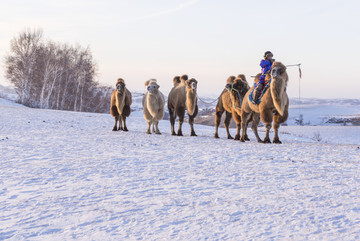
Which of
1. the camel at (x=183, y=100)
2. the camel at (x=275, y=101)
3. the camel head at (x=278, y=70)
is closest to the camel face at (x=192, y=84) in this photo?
the camel at (x=183, y=100)

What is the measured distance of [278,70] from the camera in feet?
31.0

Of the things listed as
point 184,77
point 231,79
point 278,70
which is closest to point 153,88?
point 184,77

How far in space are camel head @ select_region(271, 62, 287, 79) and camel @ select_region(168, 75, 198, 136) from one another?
2.94 meters

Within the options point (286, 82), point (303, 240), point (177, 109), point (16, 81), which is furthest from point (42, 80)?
point (303, 240)

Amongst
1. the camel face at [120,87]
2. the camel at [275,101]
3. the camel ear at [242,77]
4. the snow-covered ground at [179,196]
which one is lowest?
the snow-covered ground at [179,196]

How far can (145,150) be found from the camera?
8070 mm

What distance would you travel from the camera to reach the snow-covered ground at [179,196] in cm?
338

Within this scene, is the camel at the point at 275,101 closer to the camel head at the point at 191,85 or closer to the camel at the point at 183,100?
the camel head at the point at 191,85

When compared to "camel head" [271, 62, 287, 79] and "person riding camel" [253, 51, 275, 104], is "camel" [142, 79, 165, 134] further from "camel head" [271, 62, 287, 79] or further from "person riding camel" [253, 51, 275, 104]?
"camel head" [271, 62, 287, 79]

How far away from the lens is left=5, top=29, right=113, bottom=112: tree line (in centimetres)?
3778

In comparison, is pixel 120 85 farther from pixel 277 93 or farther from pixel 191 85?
pixel 277 93

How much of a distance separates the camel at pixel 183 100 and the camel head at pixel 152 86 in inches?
22.3

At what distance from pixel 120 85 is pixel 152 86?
120 centimetres

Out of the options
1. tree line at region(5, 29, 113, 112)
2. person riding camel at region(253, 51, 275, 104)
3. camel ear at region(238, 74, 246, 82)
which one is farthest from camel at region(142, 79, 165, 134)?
tree line at region(5, 29, 113, 112)
